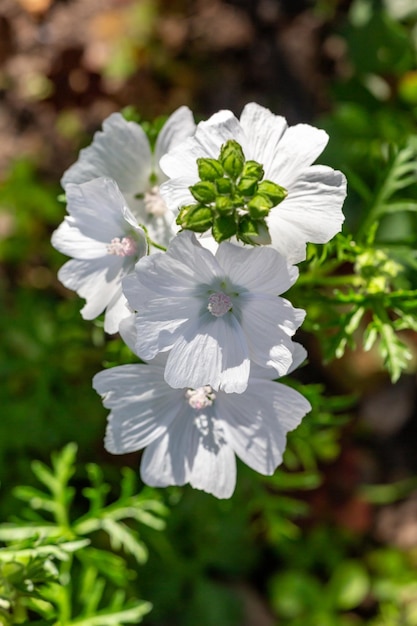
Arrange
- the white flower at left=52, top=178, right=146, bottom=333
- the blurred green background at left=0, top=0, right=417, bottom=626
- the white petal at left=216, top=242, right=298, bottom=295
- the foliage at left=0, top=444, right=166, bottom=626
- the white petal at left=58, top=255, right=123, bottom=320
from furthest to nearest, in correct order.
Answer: the blurred green background at left=0, top=0, right=417, bottom=626 < the foliage at left=0, top=444, right=166, bottom=626 < the white petal at left=58, top=255, right=123, bottom=320 < the white flower at left=52, top=178, right=146, bottom=333 < the white petal at left=216, top=242, right=298, bottom=295

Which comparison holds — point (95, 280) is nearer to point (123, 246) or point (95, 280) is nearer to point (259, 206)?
point (123, 246)

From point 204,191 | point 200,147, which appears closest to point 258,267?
point 204,191

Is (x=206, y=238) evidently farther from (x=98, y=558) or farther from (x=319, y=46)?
(x=319, y=46)

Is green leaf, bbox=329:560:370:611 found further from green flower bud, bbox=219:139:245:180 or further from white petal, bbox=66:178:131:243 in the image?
green flower bud, bbox=219:139:245:180

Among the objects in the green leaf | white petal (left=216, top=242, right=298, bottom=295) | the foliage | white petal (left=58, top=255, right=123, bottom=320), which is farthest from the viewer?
the green leaf

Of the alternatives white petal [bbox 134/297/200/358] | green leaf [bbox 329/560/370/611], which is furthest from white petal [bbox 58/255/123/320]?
green leaf [bbox 329/560/370/611]

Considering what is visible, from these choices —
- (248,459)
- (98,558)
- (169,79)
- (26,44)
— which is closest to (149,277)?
(248,459)

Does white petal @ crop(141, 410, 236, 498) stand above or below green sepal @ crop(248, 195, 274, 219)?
below

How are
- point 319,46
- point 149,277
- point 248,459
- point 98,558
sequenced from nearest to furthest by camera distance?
1. point 149,277
2. point 248,459
3. point 98,558
4. point 319,46
